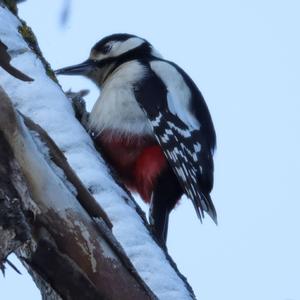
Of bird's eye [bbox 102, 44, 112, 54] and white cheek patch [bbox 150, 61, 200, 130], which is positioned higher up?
white cheek patch [bbox 150, 61, 200, 130]

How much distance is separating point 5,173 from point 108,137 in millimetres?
1893

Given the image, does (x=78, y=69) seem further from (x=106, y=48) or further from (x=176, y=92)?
(x=176, y=92)

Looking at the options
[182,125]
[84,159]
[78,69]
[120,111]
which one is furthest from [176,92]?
[84,159]

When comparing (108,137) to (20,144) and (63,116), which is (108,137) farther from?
(20,144)

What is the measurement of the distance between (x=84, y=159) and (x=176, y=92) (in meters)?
1.53

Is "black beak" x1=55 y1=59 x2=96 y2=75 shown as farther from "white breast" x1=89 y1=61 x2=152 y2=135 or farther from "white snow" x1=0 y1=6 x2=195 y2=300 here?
"white snow" x1=0 y1=6 x2=195 y2=300

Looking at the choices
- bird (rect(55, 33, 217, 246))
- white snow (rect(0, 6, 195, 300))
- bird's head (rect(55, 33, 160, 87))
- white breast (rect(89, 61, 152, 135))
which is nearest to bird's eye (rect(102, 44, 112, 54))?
bird's head (rect(55, 33, 160, 87))

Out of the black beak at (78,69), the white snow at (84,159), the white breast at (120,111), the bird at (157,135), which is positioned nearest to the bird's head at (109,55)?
the black beak at (78,69)

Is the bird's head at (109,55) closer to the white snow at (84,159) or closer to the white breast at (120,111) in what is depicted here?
the white breast at (120,111)

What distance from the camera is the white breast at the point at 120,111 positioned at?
12.3 feet

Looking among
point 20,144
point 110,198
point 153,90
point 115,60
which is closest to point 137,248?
point 110,198

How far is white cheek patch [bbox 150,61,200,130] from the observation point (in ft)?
13.0

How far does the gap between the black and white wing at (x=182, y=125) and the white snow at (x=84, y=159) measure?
0.75 meters

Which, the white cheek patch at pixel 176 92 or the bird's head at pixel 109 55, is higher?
the white cheek patch at pixel 176 92
